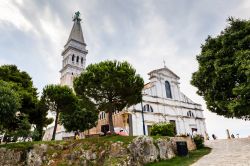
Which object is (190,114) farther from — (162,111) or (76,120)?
(76,120)

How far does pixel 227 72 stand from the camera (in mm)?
19531

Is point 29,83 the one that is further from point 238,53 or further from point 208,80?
point 238,53

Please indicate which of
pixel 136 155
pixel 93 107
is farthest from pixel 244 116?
pixel 93 107

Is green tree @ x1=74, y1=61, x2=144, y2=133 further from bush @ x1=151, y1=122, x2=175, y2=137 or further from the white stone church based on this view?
the white stone church

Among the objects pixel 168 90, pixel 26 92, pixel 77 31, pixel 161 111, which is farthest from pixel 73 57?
pixel 26 92

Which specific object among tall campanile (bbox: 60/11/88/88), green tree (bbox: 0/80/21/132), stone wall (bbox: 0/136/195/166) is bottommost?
stone wall (bbox: 0/136/195/166)

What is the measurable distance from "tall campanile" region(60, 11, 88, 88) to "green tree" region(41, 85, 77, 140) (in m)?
23.2

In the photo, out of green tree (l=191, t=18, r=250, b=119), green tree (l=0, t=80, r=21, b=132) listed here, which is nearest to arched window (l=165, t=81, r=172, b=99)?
green tree (l=191, t=18, r=250, b=119)

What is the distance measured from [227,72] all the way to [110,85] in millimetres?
10437

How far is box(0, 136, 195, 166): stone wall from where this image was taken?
635 inches

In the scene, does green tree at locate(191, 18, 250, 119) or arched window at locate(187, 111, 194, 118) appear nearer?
green tree at locate(191, 18, 250, 119)

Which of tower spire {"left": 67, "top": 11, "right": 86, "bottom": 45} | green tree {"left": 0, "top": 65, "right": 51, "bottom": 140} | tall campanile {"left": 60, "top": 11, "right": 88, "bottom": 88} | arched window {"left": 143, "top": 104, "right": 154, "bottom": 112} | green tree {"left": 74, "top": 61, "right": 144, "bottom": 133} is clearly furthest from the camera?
tower spire {"left": 67, "top": 11, "right": 86, "bottom": 45}

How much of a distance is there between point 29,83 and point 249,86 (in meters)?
24.9

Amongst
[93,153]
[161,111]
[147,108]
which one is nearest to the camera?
[93,153]
